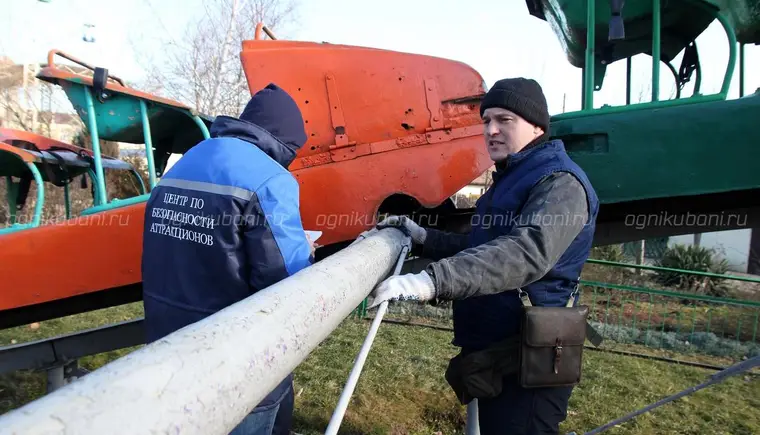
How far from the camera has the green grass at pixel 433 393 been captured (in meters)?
3.95

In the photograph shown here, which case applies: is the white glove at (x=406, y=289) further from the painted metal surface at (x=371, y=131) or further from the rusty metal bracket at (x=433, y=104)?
the rusty metal bracket at (x=433, y=104)

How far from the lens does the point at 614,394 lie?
4.62 meters

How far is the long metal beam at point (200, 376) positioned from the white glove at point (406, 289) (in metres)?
0.28

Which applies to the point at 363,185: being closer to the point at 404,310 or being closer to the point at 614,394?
the point at 614,394

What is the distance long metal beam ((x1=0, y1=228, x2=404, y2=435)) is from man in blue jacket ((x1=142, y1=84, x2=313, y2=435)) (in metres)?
0.69

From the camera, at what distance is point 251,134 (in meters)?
1.81

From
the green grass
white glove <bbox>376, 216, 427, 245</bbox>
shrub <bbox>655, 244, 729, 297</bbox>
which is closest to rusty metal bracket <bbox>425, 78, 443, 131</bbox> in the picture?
white glove <bbox>376, 216, 427, 245</bbox>

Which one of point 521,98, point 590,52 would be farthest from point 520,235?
point 590,52

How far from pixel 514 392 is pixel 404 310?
5350 millimetres

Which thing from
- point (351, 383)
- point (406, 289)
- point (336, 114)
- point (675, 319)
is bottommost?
point (675, 319)

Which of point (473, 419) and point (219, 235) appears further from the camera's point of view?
point (473, 419)

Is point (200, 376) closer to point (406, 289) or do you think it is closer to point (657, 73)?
point (406, 289)

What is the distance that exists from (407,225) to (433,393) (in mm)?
2745

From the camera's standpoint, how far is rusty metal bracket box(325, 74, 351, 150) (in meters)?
2.77
